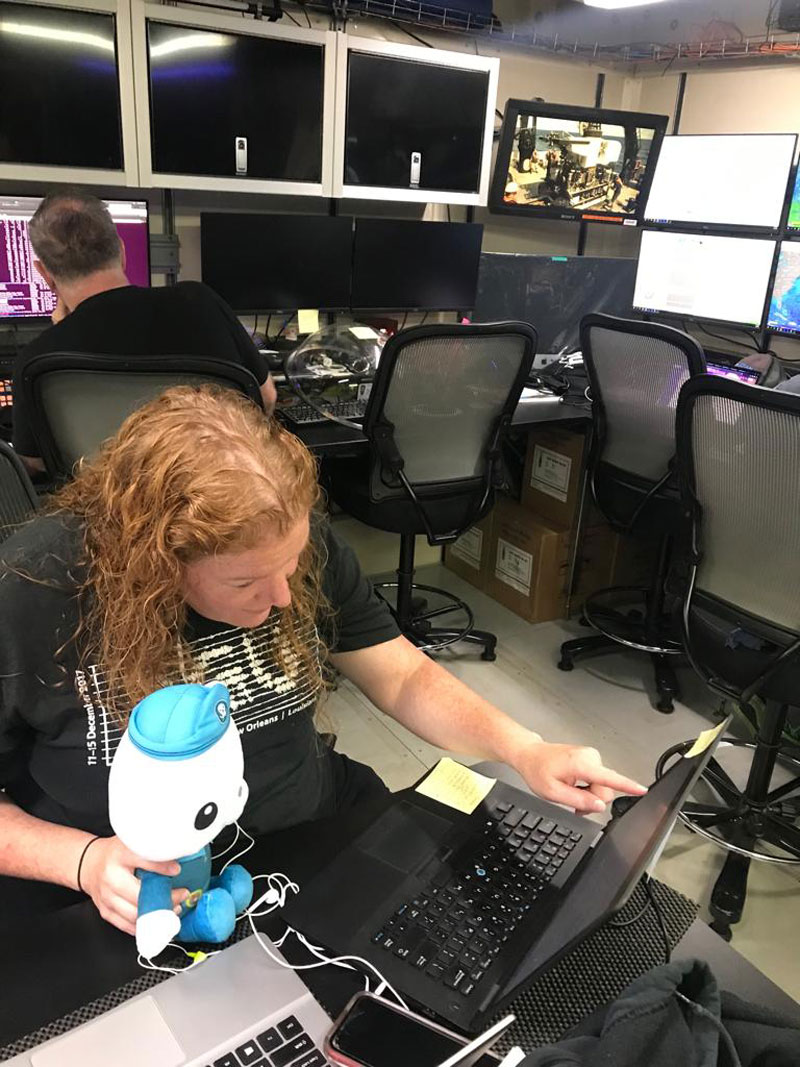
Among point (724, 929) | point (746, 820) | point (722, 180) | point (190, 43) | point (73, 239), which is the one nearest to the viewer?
point (724, 929)

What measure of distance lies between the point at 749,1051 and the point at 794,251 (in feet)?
9.63

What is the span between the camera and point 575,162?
3.23m

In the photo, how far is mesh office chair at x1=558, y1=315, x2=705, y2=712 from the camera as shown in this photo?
2305 millimetres

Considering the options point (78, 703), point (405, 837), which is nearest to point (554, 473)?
point (405, 837)

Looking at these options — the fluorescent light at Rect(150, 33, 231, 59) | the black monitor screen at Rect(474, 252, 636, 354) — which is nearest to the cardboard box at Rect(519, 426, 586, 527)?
the black monitor screen at Rect(474, 252, 636, 354)

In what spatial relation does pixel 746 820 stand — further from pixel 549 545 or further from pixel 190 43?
pixel 190 43

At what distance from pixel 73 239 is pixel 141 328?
30 centimetres

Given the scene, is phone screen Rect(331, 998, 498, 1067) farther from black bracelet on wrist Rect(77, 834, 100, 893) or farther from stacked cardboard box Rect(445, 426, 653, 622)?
stacked cardboard box Rect(445, 426, 653, 622)

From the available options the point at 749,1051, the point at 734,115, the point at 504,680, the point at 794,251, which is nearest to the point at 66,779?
the point at 749,1051

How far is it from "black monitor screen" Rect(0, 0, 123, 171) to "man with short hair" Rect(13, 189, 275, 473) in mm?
194

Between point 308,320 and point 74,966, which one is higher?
point 308,320

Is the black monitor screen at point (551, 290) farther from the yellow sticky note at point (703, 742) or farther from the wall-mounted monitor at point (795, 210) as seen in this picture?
the yellow sticky note at point (703, 742)

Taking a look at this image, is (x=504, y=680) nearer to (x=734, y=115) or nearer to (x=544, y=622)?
(x=544, y=622)

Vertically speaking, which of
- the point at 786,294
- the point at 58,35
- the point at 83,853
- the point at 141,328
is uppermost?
the point at 58,35
